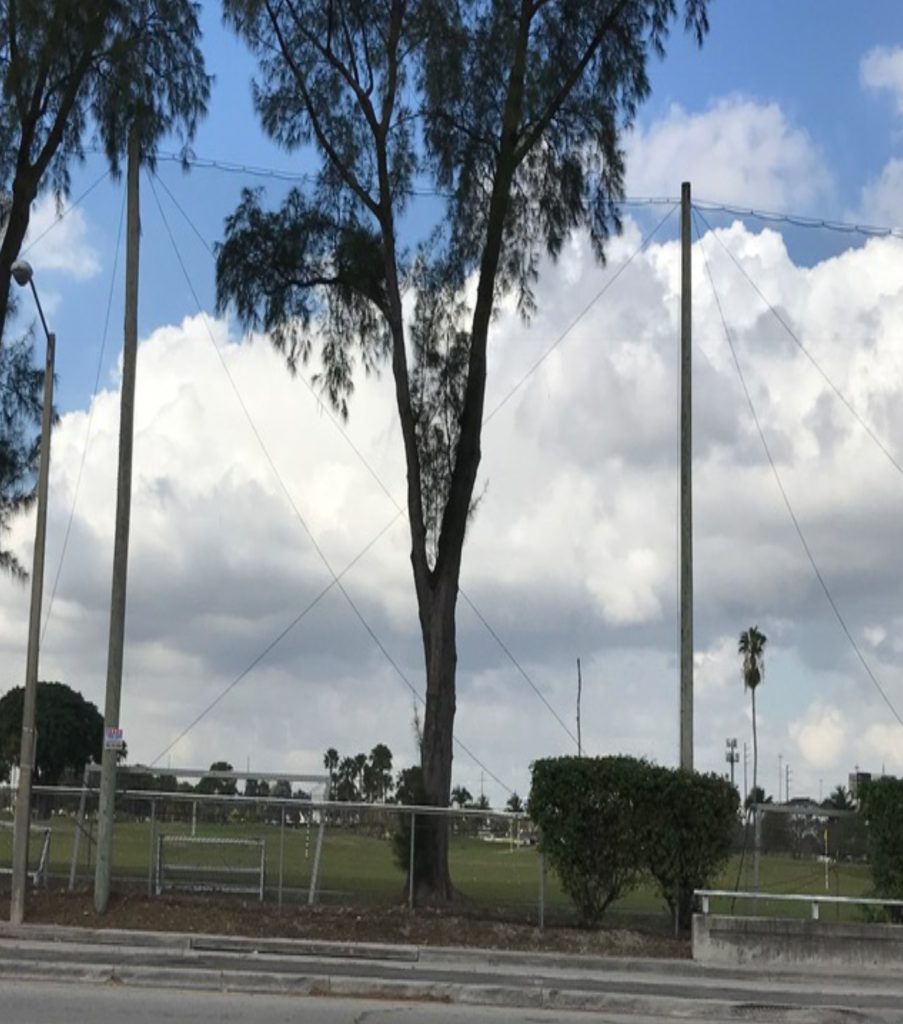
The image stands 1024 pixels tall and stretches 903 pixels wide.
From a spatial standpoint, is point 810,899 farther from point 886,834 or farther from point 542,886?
point 542,886

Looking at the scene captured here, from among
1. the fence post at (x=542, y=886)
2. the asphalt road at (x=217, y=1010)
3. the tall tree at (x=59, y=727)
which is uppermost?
the tall tree at (x=59, y=727)

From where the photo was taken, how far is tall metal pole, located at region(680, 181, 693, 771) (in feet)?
72.4

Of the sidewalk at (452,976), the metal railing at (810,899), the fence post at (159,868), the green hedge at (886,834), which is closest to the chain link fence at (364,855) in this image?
the fence post at (159,868)

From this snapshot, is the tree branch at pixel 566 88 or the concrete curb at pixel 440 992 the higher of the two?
the tree branch at pixel 566 88

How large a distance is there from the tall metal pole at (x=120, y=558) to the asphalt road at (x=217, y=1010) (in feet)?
16.2

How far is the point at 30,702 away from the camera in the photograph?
67.1 ft

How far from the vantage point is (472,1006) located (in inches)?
589

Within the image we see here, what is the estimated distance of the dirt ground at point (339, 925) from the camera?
19.1 meters

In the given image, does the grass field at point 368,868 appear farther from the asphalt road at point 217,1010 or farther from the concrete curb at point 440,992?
the asphalt road at point 217,1010

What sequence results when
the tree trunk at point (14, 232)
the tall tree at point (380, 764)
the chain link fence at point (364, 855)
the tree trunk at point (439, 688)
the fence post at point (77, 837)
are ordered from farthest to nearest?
the tall tree at point (380, 764) < the tree trunk at point (14, 232) < the tree trunk at point (439, 688) < the fence post at point (77, 837) < the chain link fence at point (364, 855)

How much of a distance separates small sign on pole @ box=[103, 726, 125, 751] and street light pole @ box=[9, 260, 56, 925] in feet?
3.08

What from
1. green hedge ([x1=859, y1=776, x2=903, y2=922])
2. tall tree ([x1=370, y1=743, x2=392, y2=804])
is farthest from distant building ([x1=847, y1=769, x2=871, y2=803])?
tall tree ([x1=370, y1=743, x2=392, y2=804])

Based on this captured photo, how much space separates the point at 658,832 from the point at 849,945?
304 centimetres

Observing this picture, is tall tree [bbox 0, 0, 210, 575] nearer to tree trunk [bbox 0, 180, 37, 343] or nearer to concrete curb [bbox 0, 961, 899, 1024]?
tree trunk [bbox 0, 180, 37, 343]
